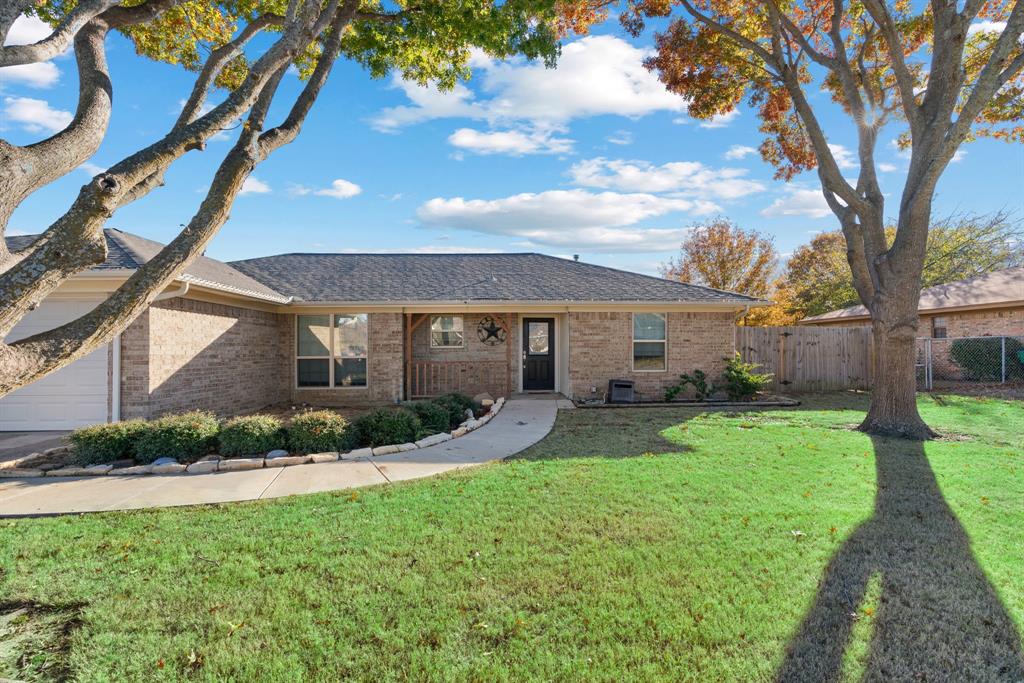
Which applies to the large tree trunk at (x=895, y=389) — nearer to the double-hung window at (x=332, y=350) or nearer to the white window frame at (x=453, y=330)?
the white window frame at (x=453, y=330)

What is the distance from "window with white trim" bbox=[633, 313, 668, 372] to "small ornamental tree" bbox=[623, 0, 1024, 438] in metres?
4.22

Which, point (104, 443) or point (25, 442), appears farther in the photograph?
point (25, 442)

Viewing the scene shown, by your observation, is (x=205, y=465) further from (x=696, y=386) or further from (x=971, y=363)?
(x=971, y=363)

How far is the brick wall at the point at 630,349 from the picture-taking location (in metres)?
12.7

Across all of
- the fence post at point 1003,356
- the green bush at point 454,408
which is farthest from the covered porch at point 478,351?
the fence post at point 1003,356

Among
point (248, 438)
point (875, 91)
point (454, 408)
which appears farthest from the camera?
point (875, 91)

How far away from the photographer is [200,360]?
9.80 metres

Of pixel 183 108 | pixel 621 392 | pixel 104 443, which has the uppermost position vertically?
pixel 183 108

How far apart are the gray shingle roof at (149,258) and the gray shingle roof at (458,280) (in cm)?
114

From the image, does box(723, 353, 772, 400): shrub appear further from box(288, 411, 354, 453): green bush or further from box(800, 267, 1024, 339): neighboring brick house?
box(800, 267, 1024, 339): neighboring brick house

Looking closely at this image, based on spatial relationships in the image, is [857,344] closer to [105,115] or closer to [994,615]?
[994,615]

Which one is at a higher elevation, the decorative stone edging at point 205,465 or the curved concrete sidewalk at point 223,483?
the decorative stone edging at point 205,465

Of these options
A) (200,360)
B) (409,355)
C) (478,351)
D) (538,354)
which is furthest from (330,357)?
(538,354)

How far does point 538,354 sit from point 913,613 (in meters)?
11.4
